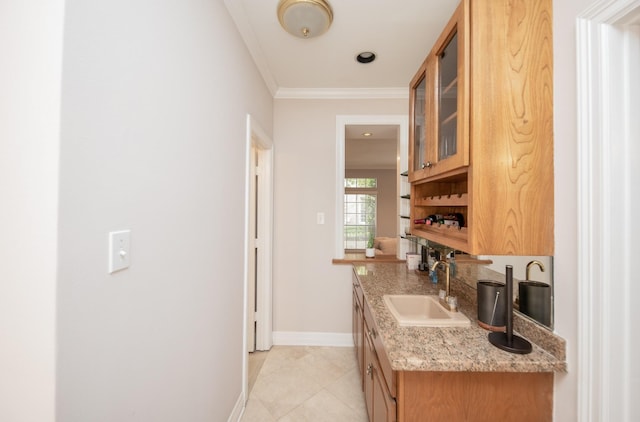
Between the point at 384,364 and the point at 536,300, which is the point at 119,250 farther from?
the point at 536,300

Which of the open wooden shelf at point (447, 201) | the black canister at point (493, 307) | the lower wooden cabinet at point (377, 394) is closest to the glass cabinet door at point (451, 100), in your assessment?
the open wooden shelf at point (447, 201)

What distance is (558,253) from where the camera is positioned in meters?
1.03

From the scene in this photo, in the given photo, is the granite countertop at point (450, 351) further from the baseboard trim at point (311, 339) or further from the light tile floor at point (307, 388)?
the baseboard trim at point (311, 339)

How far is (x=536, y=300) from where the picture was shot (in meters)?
1.10

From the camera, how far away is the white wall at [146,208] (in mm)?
610

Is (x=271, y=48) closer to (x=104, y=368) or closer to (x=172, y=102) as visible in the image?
(x=172, y=102)

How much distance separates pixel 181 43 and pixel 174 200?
2.02ft

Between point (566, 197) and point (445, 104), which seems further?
point (445, 104)

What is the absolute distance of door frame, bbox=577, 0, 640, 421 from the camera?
0.82 m

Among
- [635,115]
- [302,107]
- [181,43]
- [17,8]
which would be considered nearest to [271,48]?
[302,107]

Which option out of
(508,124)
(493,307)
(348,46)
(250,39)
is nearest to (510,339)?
(493,307)

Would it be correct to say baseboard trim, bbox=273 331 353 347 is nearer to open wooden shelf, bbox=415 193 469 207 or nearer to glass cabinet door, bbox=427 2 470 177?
open wooden shelf, bbox=415 193 469 207

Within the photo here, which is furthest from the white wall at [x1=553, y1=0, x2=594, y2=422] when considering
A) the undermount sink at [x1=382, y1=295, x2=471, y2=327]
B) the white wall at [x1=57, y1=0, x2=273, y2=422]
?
the white wall at [x1=57, y1=0, x2=273, y2=422]

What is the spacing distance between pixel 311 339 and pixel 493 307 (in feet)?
6.32
